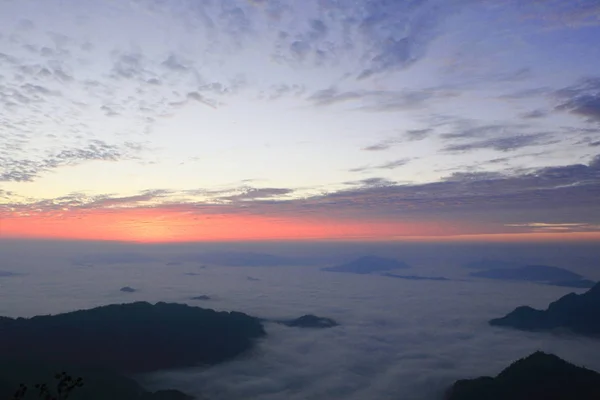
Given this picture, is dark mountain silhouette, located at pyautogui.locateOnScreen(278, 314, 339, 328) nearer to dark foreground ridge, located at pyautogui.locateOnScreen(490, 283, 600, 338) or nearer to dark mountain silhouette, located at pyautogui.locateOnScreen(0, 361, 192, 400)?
dark foreground ridge, located at pyautogui.locateOnScreen(490, 283, 600, 338)

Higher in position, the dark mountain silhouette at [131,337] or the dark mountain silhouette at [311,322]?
the dark mountain silhouette at [131,337]

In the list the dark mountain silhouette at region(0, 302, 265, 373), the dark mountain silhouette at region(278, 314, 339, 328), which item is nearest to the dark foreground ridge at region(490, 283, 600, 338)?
the dark mountain silhouette at region(278, 314, 339, 328)

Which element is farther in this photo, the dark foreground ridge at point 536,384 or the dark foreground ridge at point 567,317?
the dark foreground ridge at point 567,317

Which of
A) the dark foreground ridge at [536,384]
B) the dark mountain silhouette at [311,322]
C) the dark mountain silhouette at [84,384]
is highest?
the dark mountain silhouette at [84,384]

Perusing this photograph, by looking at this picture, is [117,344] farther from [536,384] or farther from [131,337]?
[536,384]

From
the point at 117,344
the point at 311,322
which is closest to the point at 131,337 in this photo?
the point at 117,344

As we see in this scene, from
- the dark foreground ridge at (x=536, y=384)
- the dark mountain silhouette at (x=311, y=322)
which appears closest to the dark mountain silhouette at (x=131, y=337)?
the dark mountain silhouette at (x=311, y=322)

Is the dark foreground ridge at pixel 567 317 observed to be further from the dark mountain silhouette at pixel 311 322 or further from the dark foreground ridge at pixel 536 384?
the dark foreground ridge at pixel 536 384
